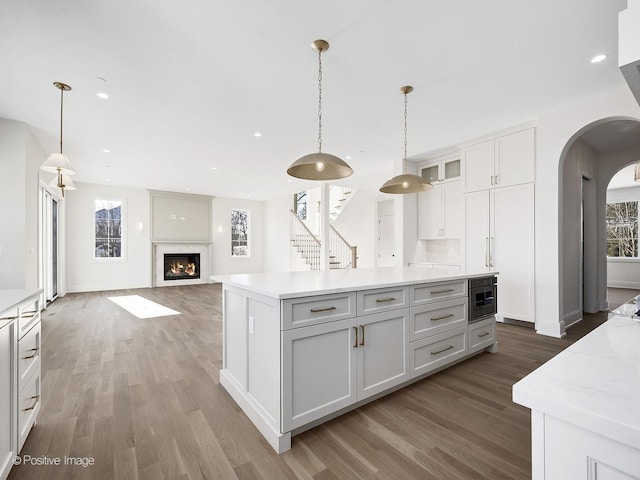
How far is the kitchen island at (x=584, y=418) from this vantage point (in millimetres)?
545

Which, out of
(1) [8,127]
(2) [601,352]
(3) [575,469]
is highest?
(1) [8,127]

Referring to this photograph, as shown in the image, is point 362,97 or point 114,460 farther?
point 362,97

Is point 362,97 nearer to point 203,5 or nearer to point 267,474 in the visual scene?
point 203,5

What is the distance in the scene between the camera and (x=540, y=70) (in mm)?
2971

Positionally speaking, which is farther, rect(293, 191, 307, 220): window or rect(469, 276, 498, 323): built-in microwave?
rect(293, 191, 307, 220): window

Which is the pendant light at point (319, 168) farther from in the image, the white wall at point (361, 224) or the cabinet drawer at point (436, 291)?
the white wall at point (361, 224)

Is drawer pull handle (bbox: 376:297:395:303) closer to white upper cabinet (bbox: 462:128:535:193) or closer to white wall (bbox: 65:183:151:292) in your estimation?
white upper cabinet (bbox: 462:128:535:193)

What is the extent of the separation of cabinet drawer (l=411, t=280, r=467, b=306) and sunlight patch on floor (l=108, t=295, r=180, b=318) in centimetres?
447

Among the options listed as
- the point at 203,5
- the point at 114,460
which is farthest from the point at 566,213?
the point at 114,460

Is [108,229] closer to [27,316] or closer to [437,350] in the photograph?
[27,316]

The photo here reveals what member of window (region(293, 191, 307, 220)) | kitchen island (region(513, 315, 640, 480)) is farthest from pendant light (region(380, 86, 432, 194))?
window (region(293, 191, 307, 220))

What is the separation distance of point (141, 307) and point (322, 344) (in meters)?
5.35

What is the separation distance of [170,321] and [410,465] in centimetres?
425

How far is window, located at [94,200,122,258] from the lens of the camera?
8164 millimetres
